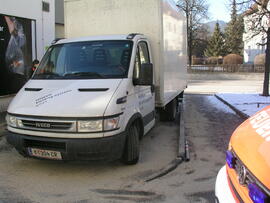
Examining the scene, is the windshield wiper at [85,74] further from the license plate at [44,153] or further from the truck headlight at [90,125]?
the license plate at [44,153]

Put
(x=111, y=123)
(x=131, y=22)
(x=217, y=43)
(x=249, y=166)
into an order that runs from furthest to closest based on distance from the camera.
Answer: (x=217, y=43)
(x=131, y=22)
(x=111, y=123)
(x=249, y=166)

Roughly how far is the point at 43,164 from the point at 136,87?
2061mm

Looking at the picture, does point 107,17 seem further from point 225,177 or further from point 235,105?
point 235,105

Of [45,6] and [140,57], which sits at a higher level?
[45,6]

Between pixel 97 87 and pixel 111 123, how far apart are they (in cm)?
65

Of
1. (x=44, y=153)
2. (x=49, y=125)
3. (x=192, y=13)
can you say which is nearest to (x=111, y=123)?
(x=49, y=125)

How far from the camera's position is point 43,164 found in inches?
221

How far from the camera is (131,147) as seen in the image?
5.40 metres

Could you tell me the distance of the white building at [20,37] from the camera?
1040cm

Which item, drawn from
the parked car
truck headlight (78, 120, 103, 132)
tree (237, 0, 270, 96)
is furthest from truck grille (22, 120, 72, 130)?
tree (237, 0, 270, 96)

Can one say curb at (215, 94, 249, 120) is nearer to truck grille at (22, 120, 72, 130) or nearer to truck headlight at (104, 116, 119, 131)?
truck headlight at (104, 116, 119, 131)

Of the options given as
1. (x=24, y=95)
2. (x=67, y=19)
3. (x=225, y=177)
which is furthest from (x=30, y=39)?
(x=225, y=177)

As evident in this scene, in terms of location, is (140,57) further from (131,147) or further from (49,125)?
(49,125)

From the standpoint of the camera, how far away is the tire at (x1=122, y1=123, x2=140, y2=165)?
17.6 ft
